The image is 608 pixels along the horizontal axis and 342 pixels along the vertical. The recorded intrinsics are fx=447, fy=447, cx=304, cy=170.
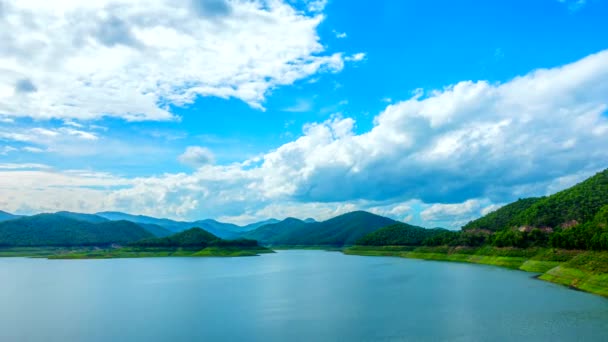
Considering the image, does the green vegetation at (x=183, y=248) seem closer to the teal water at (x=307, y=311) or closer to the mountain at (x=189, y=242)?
the mountain at (x=189, y=242)

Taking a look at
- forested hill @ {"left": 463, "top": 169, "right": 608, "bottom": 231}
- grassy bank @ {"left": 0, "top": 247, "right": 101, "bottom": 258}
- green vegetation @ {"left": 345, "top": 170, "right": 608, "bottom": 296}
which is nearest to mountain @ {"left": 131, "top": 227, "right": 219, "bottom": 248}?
grassy bank @ {"left": 0, "top": 247, "right": 101, "bottom": 258}

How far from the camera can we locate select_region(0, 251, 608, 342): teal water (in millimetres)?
36188

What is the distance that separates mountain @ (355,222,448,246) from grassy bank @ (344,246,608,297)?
6037 mm

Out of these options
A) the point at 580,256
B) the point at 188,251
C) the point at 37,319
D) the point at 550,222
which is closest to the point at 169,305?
the point at 37,319

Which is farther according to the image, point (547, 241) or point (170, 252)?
point (170, 252)

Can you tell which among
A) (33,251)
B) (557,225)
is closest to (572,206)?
(557,225)

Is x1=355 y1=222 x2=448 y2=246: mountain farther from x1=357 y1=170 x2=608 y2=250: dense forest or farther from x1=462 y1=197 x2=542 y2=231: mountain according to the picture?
x1=357 y1=170 x2=608 y2=250: dense forest

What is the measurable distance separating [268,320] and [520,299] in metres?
29.2

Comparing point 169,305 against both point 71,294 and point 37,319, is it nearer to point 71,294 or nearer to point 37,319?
point 37,319

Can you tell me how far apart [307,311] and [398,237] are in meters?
129

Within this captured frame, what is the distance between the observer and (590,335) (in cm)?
3366

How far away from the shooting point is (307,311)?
154ft

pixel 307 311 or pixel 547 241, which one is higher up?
pixel 547 241

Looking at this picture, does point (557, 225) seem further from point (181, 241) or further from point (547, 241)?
point (181, 241)
